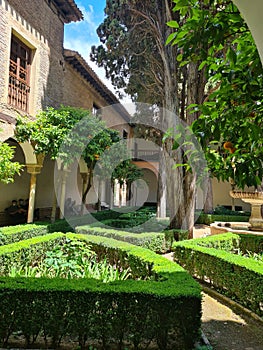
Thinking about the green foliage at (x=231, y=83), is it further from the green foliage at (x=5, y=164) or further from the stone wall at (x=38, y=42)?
the stone wall at (x=38, y=42)

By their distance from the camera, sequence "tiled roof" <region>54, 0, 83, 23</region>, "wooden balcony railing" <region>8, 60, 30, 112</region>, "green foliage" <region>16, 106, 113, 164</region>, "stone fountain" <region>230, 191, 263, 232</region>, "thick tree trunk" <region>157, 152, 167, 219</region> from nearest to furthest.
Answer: "stone fountain" <region>230, 191, 263, 232</region>
"green foliage" <region>16, 106, 113, 164</region>
"wooden balcony railing" <region>8, 60, 30, 112</region>
"tiled roof" <region>54, 0, 83, 23</region>
"thick tree trunk" <region>157, 152, 167, 219</region>

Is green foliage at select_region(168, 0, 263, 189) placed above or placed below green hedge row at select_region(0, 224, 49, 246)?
above

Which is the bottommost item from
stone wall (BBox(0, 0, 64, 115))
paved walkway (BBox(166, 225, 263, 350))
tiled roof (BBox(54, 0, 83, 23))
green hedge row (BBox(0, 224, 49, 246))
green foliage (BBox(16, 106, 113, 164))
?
paved walkway (BBox(166, 225, 263, 350))

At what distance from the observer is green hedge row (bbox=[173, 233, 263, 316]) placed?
436cm

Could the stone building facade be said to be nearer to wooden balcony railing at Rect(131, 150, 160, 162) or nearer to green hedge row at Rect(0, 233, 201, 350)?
green hedge row at Rect(0, 233, 201, 350)

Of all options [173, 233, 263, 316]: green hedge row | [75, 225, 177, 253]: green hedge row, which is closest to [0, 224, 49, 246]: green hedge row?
[75, 225, 177, 253]: green hedge row

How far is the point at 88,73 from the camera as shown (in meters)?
14.8

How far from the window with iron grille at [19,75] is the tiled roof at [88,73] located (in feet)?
8.56

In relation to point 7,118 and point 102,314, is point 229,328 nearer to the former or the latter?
point 102,314

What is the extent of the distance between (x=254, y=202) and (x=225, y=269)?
4394mm

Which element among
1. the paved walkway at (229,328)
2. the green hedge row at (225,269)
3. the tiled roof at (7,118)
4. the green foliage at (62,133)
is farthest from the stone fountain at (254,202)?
the tiled roof at (7,118)

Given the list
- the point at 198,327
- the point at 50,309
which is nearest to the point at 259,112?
the point at 198,327

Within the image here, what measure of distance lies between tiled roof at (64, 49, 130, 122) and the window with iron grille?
2.61 meters

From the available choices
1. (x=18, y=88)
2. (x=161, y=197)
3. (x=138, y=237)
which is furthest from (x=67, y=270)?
(x=161, y=197)
